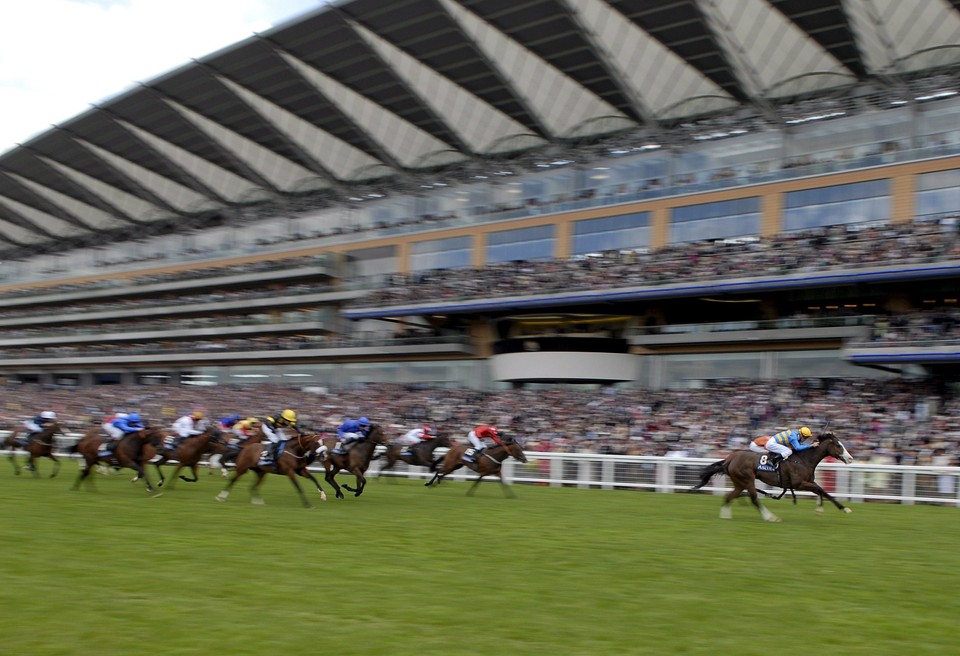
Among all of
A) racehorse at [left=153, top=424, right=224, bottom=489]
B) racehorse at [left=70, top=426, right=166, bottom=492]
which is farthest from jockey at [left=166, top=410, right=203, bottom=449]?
racehorse at [left=70, top=426, right=166, bottom=492]

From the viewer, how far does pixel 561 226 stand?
119ft

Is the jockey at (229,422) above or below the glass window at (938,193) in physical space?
below

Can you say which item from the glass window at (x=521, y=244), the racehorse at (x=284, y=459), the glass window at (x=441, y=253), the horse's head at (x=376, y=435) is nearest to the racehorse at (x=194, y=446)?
the racehorse at (x=284, y=459)

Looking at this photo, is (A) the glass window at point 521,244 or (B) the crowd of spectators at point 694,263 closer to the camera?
(B) the crowd of spectators at point 694,263

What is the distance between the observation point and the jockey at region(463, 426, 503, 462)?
1698 cm

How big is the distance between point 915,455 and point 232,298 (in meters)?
36.4

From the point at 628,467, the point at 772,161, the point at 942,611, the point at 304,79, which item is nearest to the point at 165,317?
the point at 304,79

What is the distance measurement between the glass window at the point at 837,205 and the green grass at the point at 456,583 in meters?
18.1

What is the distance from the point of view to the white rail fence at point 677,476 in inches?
682

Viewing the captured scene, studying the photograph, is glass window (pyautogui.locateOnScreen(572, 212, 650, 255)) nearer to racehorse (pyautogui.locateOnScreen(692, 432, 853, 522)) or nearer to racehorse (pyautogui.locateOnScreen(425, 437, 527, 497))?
racehorse (pyautogui.locateOnScreen(425, 437, 527, 497))

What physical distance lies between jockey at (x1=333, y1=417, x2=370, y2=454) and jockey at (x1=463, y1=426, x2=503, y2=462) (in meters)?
2.64

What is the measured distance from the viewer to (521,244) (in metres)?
37.5

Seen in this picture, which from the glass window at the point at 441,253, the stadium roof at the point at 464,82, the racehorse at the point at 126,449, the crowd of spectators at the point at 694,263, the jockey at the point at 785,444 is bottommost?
the racehorse at the point at 126,449

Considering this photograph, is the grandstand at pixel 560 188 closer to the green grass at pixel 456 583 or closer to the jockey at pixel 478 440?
the jockey at pixel 478 440
